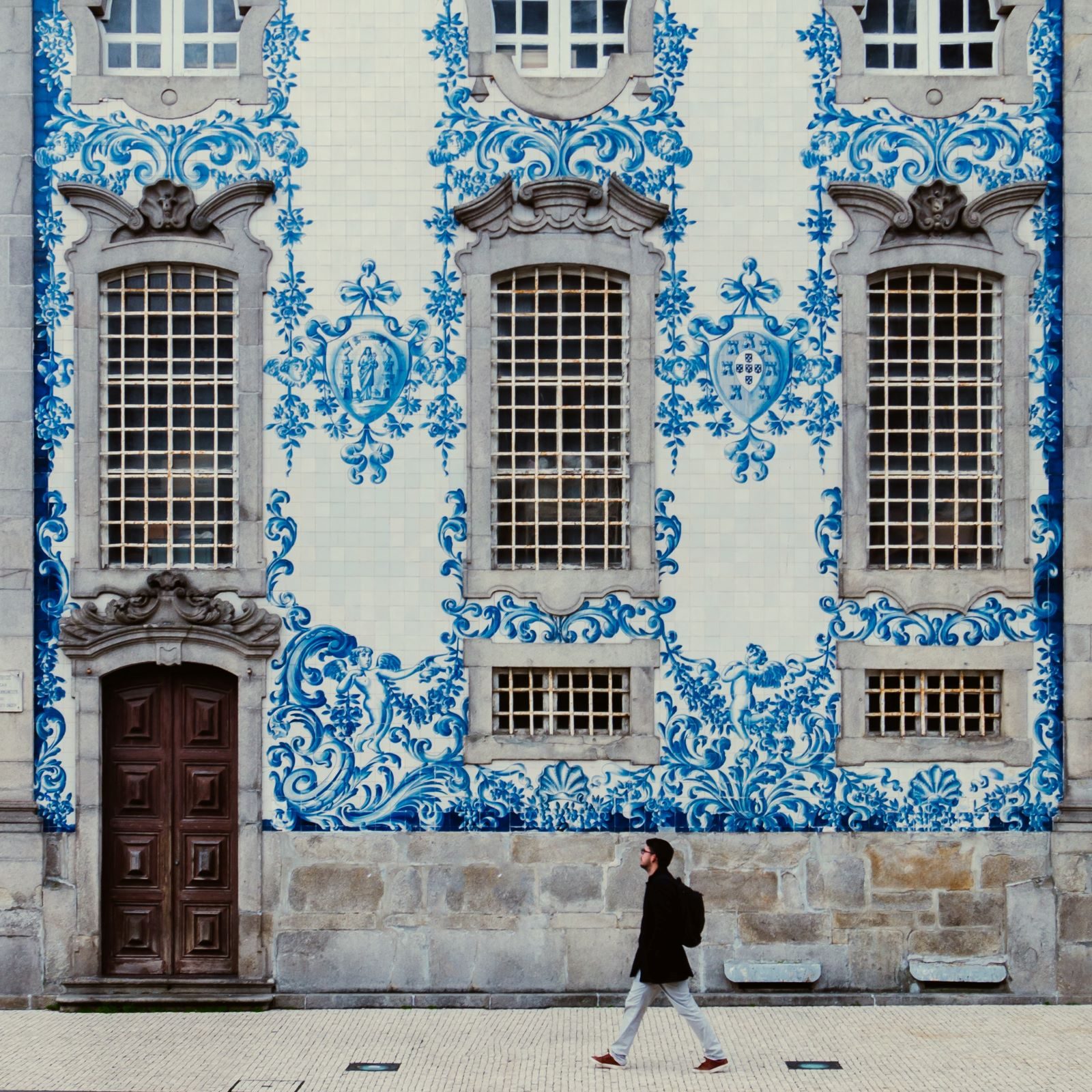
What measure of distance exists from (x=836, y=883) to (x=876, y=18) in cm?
702

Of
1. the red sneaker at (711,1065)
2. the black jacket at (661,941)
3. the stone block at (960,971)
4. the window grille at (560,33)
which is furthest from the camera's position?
the window grille at (560,33)

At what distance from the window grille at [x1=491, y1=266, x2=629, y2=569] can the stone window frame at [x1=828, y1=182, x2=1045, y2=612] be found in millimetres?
1793

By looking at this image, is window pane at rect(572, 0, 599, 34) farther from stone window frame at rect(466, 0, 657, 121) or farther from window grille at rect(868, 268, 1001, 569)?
window grille at rect(868, 268, 1001, 569)

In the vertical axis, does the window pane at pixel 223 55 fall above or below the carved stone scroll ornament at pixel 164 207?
above

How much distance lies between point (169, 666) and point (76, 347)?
266cm

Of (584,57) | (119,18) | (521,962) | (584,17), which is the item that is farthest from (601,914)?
(119,18)

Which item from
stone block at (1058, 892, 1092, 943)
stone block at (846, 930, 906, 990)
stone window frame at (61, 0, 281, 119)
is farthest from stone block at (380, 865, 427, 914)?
stone window frame at (61, 0, 281, 119)

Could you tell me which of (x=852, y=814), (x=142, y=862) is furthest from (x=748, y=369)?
(x=142, y=862)

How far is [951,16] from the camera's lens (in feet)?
38.9

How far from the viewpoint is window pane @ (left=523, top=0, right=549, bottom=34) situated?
11805mm

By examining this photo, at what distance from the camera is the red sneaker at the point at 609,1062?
31.4 ft

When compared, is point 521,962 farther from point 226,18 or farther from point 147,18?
point 147,18

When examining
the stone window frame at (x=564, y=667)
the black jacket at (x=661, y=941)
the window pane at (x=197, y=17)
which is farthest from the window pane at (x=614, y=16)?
the black jacket at (x=661, y=941)

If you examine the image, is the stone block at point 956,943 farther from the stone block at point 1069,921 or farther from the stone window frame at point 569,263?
the stone window frame at point 569,263
